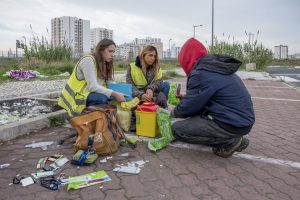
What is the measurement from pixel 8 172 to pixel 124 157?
3.99ft

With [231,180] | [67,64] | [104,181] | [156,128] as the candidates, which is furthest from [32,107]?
[67,64]

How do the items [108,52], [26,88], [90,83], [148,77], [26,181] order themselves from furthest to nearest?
1. [26,88]
2. [148,77]
3. [108,52]
4. [90,83]
5. [26,181]

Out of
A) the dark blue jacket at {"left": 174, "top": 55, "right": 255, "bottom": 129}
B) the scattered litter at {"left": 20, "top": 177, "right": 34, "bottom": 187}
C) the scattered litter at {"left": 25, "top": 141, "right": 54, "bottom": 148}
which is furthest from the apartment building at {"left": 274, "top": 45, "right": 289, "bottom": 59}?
the scattered litter at {"left": 20, "top": 177, "right": 34, "bottom": 187}

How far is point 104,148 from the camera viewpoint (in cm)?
341

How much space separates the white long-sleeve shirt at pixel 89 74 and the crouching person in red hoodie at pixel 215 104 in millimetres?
1069

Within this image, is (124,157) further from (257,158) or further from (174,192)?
(257,158)

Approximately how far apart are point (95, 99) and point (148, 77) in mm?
1145

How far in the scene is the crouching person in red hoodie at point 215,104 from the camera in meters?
3.25

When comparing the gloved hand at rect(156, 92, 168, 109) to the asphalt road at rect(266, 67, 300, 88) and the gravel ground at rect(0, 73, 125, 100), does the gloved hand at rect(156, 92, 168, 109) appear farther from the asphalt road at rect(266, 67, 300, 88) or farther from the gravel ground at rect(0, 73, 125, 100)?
the asphalt road at rect(266, 67, 300, 88)

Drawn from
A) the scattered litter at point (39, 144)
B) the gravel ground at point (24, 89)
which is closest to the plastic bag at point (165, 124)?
the scattered litter at point (39, 144)

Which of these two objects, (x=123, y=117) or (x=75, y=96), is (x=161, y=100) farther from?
(x=75, y=96)

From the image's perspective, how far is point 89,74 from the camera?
12.3 feet

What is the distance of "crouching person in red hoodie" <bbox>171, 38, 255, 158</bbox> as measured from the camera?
325 centimetres

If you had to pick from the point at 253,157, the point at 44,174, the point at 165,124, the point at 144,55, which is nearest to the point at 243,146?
the point at 253,157
